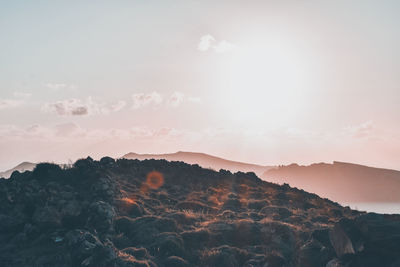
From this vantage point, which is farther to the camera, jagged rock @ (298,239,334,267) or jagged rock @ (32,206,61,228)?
jagged rock @ (32,206,61,228)

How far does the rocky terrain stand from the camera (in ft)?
61.5

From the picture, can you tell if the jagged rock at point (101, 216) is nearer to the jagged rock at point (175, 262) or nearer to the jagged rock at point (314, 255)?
the jagged rock at point (175, 262)

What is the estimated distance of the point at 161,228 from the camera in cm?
2641

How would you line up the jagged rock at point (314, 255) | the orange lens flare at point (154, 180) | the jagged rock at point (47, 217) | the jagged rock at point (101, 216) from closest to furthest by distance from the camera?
1. the jagged rock at point (314, 255)
2. the jagged rock at point (47, 217)
3. the jagged rock at point (101, 216)
4. the orange lens flare at point (154, 180)

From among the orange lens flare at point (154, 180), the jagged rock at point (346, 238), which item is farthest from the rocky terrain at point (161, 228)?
the orange lens flare at point (154, 180)

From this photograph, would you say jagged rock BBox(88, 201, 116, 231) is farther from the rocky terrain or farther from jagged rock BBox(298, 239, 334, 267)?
jagged rock BBox(298, 239, 334, 267)

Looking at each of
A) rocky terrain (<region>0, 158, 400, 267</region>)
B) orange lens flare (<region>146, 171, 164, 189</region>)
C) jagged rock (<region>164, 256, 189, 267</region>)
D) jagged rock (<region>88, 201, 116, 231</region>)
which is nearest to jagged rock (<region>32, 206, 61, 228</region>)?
rocky terrain (<region>0, 158, 400, 267</region>)

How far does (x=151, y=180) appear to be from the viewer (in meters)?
44.9

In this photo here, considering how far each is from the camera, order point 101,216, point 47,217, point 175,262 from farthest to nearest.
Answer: point 101,216 → point 47,217 → point 175,262

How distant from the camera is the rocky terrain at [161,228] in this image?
18.8m

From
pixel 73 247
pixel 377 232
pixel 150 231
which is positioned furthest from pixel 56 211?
pixel 377 232

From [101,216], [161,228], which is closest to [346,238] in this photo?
[161,228]

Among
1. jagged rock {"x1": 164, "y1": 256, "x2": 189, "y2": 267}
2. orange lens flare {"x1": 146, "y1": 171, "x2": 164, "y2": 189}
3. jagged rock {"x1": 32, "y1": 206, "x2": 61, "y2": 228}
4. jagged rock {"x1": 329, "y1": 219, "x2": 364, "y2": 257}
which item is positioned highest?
orange lens flare {"x1": 146, "y1": 171, "x2": 164, "y2": 189}

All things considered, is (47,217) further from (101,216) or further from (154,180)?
(154,180)
